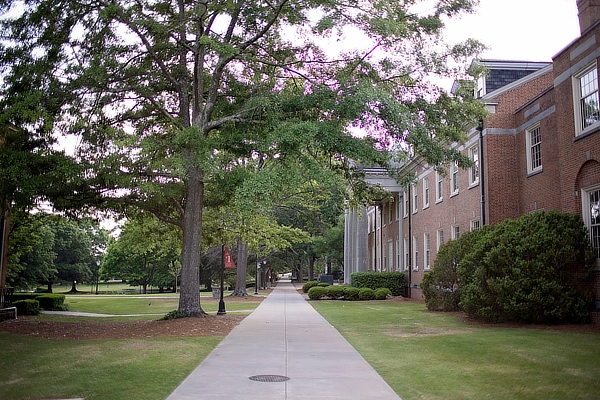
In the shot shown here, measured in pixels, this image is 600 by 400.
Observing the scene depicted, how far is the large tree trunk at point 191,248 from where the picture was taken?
1689 centimetres

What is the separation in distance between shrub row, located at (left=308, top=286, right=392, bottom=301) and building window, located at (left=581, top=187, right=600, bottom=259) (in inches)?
670

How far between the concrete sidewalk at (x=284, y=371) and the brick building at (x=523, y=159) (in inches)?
292

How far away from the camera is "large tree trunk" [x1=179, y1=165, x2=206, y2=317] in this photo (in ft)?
55.4

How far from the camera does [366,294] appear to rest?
102ft

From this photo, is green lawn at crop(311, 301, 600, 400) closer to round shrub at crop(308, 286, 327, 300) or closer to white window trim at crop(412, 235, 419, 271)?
round shrub at crop(308, 286, 327, 300)

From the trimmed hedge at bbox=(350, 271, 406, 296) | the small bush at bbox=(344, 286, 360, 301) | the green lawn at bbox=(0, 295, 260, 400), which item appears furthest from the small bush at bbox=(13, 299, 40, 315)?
the trimmed hedge at bbox=(350, 271, 406, 296)

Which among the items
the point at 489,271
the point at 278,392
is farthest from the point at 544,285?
the point at 278,392

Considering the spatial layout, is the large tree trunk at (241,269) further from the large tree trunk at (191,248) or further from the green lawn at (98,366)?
the green lawn at (98,366)

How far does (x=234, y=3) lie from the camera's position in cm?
1490

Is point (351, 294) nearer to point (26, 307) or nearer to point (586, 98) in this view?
point (26, 307)

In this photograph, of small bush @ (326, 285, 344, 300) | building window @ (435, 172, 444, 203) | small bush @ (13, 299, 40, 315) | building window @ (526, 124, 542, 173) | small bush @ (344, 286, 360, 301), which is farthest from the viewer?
small bush @ (326, 285, 344, 300)

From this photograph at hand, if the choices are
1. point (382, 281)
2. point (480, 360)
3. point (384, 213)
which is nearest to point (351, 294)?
point (382, 281)

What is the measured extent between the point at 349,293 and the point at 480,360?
865 inches

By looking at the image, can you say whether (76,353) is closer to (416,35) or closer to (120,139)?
(120,139)
